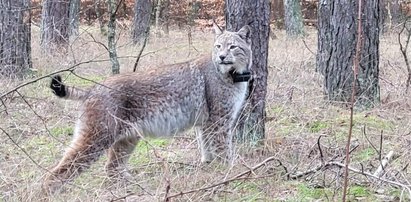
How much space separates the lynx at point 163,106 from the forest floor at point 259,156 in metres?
0.14

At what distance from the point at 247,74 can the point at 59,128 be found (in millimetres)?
1907

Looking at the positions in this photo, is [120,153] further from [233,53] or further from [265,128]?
[265,128]

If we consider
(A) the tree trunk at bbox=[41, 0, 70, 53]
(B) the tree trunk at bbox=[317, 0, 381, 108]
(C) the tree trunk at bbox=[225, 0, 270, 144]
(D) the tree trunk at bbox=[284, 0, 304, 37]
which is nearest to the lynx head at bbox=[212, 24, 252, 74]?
(C) the tree trunk at bbox=[225, 0, 270, 144]

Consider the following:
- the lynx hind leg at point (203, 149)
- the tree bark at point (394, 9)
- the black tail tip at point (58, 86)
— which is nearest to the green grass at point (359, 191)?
the lynx hind leg at point (203, 149)

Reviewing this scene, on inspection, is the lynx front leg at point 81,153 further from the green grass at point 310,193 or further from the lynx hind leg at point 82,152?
the green grass at point 310,193

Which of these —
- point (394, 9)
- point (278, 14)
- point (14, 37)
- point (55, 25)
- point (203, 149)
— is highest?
point (394, 9)

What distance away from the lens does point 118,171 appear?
4602 mm

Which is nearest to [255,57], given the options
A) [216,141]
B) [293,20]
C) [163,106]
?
[216,141]

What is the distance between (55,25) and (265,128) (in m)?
6.33

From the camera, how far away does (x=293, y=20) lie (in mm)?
18109

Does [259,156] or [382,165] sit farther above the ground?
[382,165]

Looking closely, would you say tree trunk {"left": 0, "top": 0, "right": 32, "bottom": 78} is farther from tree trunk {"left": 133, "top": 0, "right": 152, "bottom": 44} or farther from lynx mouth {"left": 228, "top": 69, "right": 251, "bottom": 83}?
tree trunk {"left": 133, "top": 0, "right": 152, "bottom": 44}

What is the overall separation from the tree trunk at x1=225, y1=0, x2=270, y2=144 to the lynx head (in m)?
0.10

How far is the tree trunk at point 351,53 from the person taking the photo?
24.7ft
